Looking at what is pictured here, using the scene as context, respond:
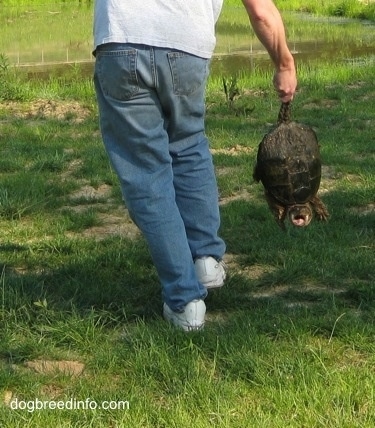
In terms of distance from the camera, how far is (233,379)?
3.00 meters

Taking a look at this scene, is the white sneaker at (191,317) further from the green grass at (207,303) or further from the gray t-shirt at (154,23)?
the gray t-shirt at (154,23)

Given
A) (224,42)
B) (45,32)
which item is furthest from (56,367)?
(45,32)

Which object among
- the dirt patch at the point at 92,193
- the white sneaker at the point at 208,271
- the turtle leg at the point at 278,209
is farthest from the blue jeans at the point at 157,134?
the dirt patch at the point at 92,193

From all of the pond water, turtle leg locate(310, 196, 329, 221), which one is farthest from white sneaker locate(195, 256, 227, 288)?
the pond water

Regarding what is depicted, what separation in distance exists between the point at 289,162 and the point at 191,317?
0.80 m

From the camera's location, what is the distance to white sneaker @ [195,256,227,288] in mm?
3723

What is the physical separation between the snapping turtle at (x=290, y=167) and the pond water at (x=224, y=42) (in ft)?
29.9

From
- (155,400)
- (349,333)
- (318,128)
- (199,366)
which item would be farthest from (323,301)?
(318,128)

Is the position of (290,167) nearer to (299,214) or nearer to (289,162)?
(289,162)

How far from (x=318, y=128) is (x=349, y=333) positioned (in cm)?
469

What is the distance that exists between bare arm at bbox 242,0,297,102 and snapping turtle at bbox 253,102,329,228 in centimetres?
23

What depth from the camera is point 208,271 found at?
12.2ft

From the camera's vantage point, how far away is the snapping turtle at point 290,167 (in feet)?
Answer: 12.1

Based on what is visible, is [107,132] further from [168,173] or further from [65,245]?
[65,245]
